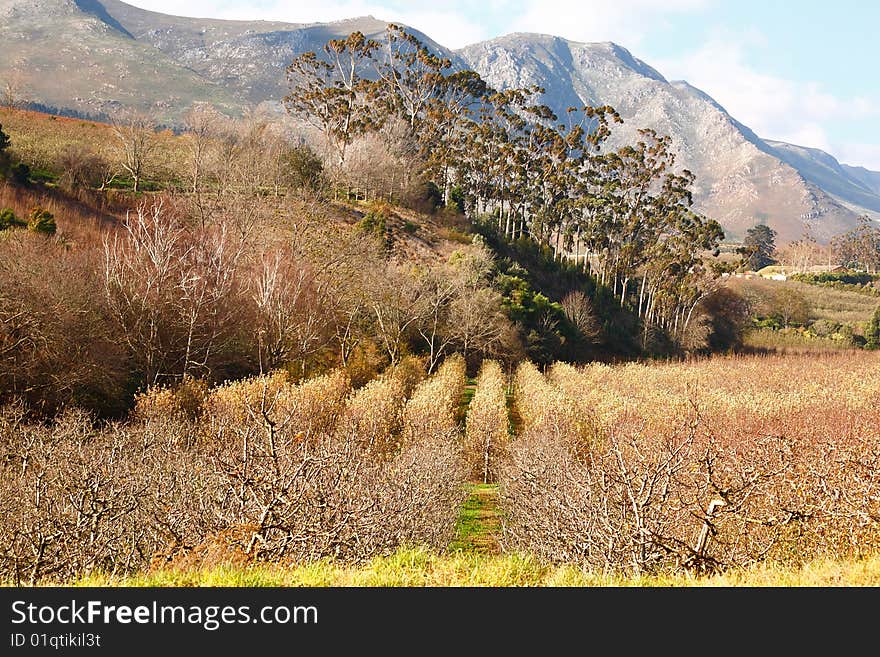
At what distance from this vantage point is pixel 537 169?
61.1m

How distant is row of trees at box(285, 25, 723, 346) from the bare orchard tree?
16.3 metres

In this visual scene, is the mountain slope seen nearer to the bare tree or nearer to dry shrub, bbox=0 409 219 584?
the bare tree

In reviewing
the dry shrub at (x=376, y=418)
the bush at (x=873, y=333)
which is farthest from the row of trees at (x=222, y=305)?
the bush at (x=873, y=333)

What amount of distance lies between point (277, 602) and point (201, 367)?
2096 cm

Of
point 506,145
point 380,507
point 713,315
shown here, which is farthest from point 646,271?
point 380,507

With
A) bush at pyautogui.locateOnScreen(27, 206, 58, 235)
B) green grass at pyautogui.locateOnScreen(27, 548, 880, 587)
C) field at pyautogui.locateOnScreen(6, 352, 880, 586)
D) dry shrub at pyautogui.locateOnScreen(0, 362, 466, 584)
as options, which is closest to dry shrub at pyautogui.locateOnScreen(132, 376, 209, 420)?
field at pyautogui.locateOnScreen(6, 352, 880, 586)

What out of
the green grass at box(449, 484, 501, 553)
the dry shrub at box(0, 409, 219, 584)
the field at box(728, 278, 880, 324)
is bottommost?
the green grass at box(449, 484, 501, 553)

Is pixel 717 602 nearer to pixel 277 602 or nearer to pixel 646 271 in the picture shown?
pixel 277 602

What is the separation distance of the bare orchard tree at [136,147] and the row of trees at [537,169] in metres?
16.3

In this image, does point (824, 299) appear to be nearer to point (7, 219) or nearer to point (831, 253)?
point (831, 253)

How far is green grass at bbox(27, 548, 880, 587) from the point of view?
496 cm

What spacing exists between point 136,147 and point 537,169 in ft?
121

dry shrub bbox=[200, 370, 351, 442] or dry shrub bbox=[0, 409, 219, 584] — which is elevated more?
dry shrub bbox=[0, 409, 219, 584]

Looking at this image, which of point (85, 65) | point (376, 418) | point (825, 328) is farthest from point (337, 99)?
point (85, 65)
